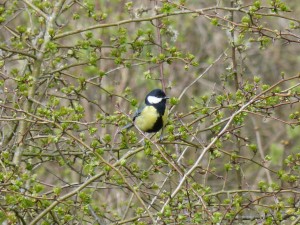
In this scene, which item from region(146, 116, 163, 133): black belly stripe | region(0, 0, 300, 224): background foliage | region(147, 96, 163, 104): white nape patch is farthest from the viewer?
region(147, 96, 163, 104): white nape patch

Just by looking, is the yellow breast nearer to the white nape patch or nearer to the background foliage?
the white nape patch

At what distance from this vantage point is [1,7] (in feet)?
14.5

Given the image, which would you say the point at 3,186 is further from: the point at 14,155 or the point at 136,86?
the point at 136,86

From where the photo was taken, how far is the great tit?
16.3ft

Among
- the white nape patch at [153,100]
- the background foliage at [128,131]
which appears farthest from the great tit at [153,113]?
the background foliage at [128,131]

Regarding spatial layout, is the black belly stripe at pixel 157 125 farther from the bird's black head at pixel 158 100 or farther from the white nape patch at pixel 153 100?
the white nape patch at pixel 153 100

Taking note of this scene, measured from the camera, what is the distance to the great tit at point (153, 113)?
196 inches

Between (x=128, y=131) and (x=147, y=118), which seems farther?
(x=147, y=118)

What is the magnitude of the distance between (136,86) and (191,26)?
4.43 ft

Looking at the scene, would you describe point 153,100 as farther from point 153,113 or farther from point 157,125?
point 157,125

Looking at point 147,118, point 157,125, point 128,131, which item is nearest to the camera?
point 128,131

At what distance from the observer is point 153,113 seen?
5.06 metres

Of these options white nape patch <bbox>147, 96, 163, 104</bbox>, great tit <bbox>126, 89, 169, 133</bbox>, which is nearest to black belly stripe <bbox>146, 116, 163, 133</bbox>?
great tit <bbox>126, 89, 169, 133</bbox>

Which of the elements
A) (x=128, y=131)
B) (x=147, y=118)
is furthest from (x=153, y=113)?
(x=128, y=131)
